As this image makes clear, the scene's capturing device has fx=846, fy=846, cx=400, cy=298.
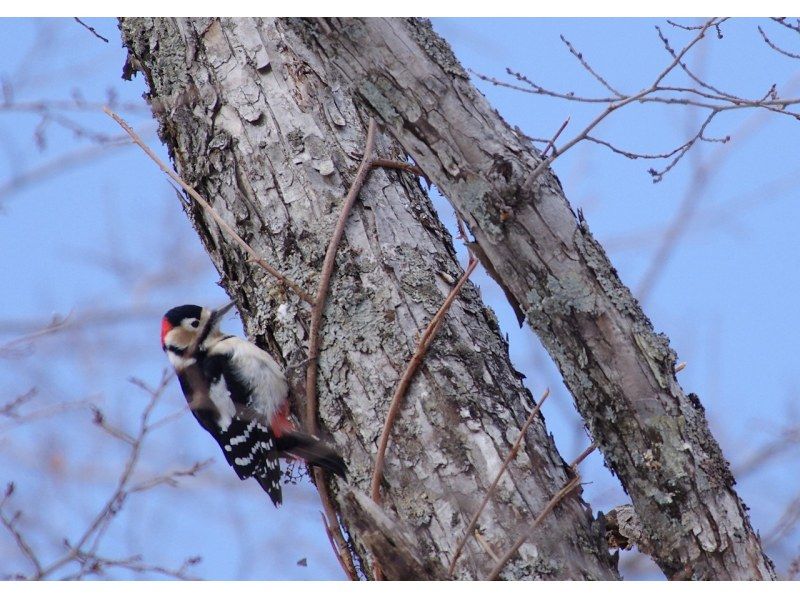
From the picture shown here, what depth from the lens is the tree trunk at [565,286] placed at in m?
1.94

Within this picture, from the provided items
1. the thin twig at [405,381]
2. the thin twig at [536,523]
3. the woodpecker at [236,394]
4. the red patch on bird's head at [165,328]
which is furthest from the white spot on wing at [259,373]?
the thin twig at [536,523]

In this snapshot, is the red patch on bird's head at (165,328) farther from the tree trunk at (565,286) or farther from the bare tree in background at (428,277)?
the tree trunk at (565,286)

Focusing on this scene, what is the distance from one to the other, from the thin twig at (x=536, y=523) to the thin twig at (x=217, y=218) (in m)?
0.91

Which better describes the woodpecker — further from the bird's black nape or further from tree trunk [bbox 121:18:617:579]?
tree trunk [bbox 121:18:617:579]

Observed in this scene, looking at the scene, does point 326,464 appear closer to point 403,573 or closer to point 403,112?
point 403,573

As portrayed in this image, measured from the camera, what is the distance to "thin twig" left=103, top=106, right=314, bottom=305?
8.40 ft

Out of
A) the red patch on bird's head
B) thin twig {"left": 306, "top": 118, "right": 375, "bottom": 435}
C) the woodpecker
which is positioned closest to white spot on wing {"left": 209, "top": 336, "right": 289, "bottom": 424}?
the woodpecker

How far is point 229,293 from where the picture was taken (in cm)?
288

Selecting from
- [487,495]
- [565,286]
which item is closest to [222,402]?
[487,495]

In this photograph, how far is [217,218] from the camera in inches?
107

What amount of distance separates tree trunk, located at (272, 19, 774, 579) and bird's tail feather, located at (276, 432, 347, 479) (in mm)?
736

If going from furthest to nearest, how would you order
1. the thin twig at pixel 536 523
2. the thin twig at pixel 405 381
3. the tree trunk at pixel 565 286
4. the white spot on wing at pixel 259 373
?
1. the white spot on wing at pixel 259 373
2. the thin twig at pixel 405 381
3. the thin twig at pixel 536 523
4. the tree trunk at pixel 565 286

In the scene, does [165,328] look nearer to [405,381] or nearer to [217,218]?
[217,218]
